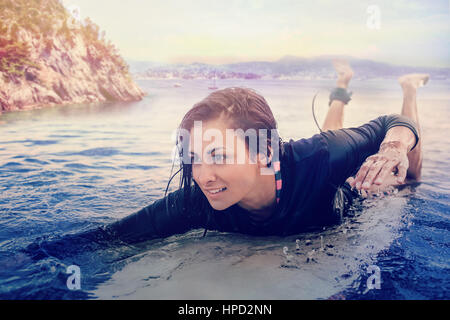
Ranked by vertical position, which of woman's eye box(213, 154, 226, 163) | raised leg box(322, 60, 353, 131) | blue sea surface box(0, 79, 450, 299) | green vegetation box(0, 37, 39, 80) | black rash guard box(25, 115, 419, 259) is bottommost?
blue sea surface box(0, 79, 450, 299)

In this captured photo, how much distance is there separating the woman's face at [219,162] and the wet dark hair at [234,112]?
0.15 ft

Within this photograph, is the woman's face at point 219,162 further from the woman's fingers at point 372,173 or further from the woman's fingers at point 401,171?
the woman's fingers at point 401,171

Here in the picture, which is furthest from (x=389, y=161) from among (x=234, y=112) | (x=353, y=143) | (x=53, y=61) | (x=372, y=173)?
(x=53, y=61)

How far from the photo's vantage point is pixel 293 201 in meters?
2.34

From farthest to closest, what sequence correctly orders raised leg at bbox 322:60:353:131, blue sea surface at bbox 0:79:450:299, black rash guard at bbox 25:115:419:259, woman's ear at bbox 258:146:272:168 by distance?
raised leg at bbox 322:60:353:131, black rash guard at bbox 25:115:419:259, woman's ear at bbox 258:146:272:168, blue sea surface at bbox 0:79:450:299

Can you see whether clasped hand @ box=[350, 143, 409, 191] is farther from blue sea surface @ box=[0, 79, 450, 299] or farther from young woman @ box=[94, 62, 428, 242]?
blue sea surface @ box=[0, 79, 450, 299]

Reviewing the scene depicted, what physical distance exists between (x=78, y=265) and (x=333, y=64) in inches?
140

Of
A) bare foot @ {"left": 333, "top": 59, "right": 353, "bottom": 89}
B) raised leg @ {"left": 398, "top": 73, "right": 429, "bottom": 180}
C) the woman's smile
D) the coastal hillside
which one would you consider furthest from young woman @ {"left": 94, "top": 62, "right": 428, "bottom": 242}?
the coastal hillside

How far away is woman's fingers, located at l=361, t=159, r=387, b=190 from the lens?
1.92 meters

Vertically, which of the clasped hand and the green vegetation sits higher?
the green vegetation

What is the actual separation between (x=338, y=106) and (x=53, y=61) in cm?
833

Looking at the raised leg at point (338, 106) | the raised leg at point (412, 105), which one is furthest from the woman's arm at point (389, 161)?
the raised leg at point (338, 106)

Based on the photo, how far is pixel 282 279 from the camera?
77.3 inches
